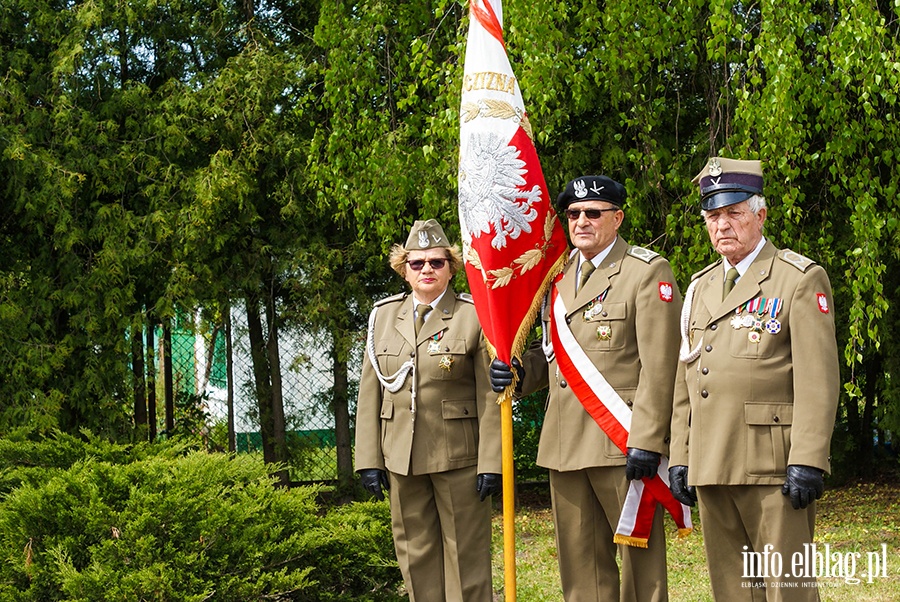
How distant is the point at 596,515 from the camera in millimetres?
4004

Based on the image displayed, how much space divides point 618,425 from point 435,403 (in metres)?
0.84

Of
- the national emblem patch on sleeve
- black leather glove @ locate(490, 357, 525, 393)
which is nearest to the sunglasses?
black leather glove @ locate(490, 357, 525, 393)

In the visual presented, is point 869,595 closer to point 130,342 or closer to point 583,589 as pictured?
point 583,589

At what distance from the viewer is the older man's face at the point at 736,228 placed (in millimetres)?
3660

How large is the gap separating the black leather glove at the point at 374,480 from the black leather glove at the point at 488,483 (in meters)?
0.45

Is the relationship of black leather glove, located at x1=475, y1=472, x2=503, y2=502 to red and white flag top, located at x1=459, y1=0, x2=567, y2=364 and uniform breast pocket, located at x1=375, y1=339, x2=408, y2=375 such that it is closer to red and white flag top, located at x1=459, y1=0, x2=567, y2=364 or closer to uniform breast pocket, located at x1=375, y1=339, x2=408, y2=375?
red and white flag top, located at x1=459, y1=0, x2=567, y2=364

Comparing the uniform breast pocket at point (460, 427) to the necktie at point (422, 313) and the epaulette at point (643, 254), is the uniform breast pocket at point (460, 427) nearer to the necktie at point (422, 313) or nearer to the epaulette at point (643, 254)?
the necktie at point (422, 313)

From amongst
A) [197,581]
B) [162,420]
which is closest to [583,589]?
[197,581]

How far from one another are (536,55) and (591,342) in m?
2.46

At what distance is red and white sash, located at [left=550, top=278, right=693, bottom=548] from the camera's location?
12.6 ft

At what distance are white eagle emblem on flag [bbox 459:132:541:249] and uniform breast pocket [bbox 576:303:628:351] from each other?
504 mm

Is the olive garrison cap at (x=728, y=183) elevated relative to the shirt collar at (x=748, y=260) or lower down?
elevated

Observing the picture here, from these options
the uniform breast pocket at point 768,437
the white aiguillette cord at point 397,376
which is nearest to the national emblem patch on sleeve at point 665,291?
the uniform breast pocket at point 768,437

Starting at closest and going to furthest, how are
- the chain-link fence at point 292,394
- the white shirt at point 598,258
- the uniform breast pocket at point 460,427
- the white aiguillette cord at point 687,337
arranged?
1. the white aiguillette cord at point 687,337
2. the white shirt at point 598,258
3. the uniform breast pocket at point 460,427
4. the chain-link fence at point 292,394
